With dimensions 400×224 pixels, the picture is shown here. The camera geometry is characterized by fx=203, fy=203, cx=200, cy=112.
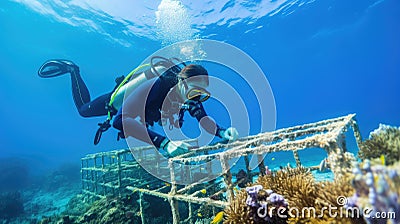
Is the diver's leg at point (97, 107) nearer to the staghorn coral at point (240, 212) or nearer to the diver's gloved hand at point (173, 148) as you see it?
the diver's gloved hand at point (173, 148)

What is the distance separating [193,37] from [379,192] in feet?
108

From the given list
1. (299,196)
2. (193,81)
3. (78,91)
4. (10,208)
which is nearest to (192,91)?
(193,81)

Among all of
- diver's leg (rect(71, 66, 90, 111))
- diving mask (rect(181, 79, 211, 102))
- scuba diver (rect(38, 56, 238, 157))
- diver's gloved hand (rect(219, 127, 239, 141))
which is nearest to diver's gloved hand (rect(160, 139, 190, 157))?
scuba diver (rect(38, 56, 238, 157))

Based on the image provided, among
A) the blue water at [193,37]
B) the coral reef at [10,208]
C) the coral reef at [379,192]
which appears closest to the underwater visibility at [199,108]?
the coral reef at [379,192]

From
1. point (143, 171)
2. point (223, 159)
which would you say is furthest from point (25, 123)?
point (223, 159)

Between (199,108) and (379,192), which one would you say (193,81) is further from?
(379,192)

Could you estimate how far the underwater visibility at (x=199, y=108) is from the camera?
254 cm

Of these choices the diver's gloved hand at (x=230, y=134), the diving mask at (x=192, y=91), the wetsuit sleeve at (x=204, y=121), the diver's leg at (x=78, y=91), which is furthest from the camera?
the diver's leg at (x=78, y=91)

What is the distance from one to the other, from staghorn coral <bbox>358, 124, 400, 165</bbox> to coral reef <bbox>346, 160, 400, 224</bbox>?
2.24 ft

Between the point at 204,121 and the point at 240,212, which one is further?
the point at 204,121

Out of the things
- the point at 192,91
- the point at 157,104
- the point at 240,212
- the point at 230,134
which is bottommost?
the point at 240,212

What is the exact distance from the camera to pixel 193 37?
3200 cm

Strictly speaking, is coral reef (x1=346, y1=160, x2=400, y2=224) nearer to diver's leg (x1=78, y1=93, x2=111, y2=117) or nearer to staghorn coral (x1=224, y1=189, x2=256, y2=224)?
staghorn coral (x1=224, y1=189, x2=256, y2=224)

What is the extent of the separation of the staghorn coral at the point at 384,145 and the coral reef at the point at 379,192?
683 millimetres
